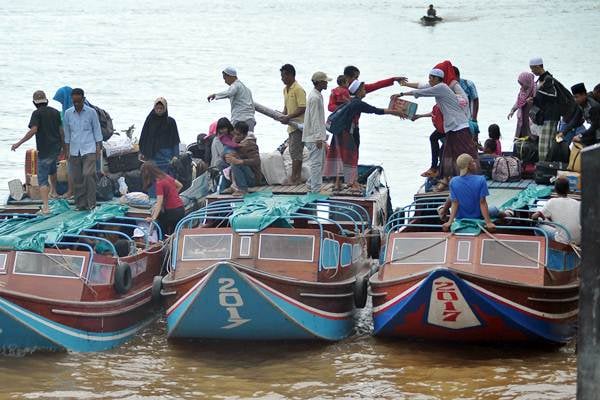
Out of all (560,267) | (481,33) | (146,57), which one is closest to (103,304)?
(560,267)

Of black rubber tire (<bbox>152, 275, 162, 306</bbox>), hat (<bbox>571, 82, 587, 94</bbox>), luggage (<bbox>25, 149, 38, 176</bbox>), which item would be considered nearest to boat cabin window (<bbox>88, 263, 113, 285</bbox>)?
black rubber tire (<bbox>152, 275, 162, 306</bbox>)

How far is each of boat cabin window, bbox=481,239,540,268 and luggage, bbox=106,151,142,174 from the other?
24.0 feet

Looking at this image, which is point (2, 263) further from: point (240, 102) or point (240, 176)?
point (240, 102)

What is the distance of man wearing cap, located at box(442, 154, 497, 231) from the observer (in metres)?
15.6

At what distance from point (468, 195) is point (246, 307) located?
3.15m

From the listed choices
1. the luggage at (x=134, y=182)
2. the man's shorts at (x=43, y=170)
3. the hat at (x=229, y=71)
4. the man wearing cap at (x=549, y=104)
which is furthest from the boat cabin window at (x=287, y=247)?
the man wearing cap at (x=549, y=104)

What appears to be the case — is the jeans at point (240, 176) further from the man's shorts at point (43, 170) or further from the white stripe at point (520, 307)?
the white stripe at point (520, 307)

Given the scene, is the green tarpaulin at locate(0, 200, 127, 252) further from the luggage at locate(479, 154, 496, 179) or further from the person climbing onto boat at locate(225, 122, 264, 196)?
the luggage at locate(479, 154, 496, 179)

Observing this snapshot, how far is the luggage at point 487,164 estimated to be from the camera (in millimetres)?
19922

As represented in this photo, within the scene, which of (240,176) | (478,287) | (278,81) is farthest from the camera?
(278,81)

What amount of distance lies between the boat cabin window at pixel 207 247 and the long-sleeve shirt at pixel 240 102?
4231 mm

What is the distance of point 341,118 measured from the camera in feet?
61.6

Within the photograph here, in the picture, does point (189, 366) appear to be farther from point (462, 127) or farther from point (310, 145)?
point (462, 127)

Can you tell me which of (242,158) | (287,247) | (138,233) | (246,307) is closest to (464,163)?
(287,247)
